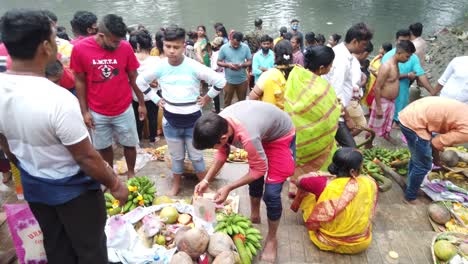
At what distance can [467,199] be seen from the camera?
4500 millimetres


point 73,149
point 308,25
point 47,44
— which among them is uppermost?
point 47,44

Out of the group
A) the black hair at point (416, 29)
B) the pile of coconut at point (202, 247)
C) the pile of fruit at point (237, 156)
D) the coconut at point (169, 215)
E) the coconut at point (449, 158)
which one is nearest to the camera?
the pile of coconut at point (202, 247)

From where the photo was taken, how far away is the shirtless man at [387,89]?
550 centimetres

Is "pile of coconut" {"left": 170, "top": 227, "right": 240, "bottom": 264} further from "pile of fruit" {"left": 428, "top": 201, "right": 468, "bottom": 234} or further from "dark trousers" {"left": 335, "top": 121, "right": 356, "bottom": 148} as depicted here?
"pile of fruit" {"left": 428, "top": 201, "right": 468, "bottom": 234}

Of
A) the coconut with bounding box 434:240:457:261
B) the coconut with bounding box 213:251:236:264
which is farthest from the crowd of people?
the coconut with bounding box 434:240:457:261

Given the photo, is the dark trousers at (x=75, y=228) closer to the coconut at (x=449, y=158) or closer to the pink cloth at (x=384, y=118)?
the coconut at (x=449, y=158)

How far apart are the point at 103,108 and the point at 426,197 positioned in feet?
13.7

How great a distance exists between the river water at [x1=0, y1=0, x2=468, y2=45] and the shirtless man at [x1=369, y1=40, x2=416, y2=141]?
12.3m

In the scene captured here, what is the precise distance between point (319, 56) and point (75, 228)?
291 centimetres

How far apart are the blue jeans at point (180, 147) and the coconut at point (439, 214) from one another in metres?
2.74

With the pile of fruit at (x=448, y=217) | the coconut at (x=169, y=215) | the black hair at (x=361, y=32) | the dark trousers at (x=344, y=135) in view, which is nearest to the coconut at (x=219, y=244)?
the coconut at (x=169, y=215)

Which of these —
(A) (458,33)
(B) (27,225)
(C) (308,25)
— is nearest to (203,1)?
(C) (308,25)

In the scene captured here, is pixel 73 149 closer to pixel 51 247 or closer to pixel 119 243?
pixel 51 247

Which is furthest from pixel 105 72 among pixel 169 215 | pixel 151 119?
pixel 151 119
